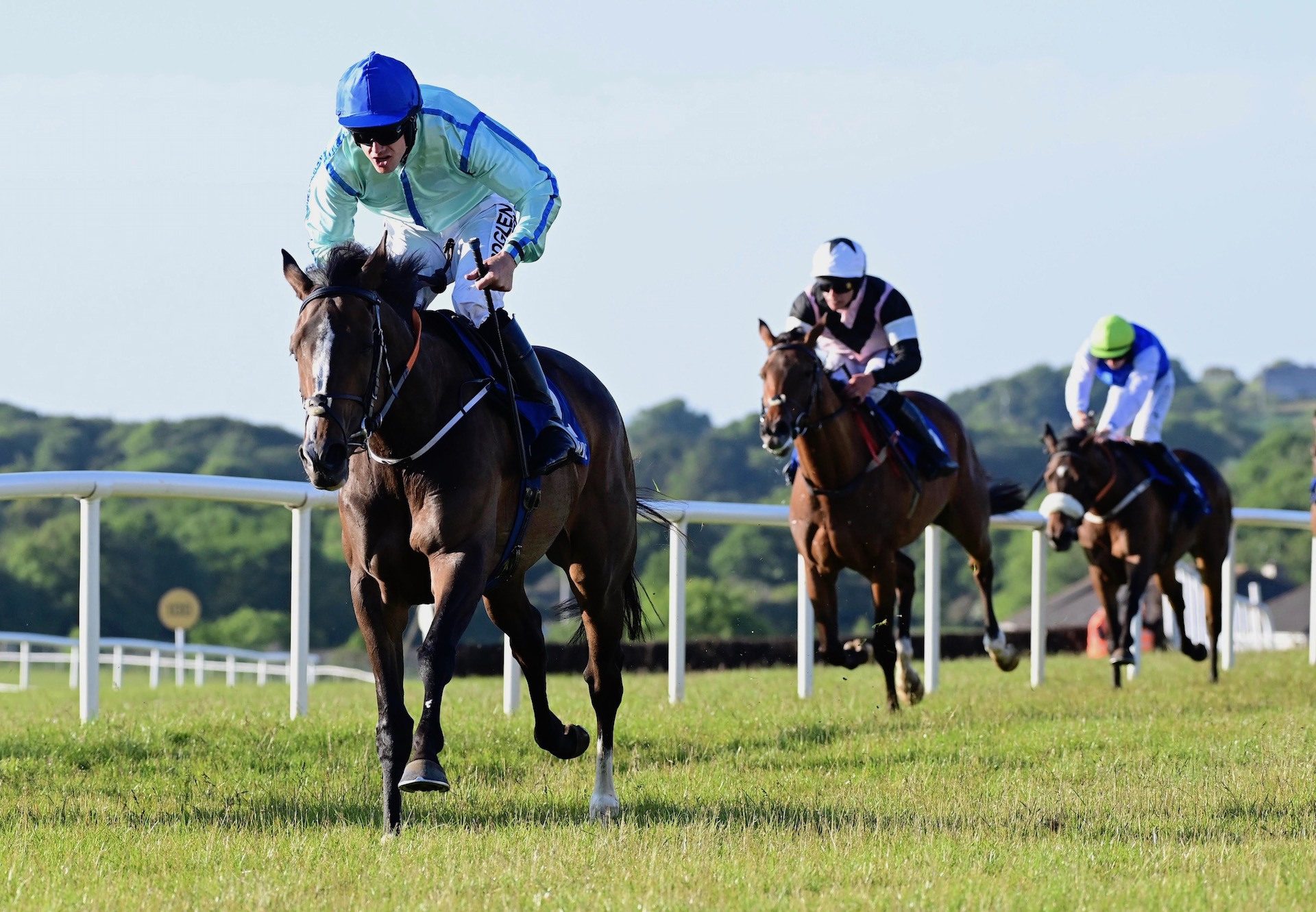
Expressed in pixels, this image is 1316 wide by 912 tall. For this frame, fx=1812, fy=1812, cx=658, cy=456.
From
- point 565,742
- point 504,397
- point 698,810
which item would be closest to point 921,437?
point 565,742

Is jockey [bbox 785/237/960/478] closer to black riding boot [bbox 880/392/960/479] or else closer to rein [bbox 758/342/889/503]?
black riding boot [bbox 880/392/960/479]

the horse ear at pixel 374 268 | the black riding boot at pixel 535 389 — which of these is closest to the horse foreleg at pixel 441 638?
the black riding boot at pixel 535 389

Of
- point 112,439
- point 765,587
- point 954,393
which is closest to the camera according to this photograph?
point 765,587

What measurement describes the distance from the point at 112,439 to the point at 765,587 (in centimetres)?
4922

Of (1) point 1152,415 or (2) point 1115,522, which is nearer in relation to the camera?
(2) point 1115,522

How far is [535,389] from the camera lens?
20.2ft

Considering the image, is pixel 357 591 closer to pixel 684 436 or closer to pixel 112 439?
pixel 112 439

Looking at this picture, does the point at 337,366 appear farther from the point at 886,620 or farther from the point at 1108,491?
the point at 1108,491

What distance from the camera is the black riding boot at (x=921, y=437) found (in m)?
9.77

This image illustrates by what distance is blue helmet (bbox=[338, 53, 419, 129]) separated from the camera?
5680mm

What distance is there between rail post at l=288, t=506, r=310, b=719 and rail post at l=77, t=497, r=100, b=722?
89cm

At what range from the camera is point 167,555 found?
79500mm

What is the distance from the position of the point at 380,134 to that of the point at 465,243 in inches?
24.9

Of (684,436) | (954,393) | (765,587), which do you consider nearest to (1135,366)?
(765,587)
